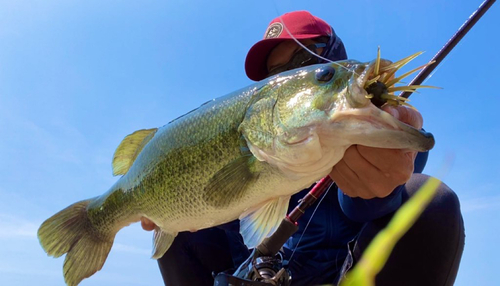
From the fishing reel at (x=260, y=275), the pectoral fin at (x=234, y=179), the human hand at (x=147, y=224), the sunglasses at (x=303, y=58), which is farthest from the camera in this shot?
the sunglasses at (x=303, y=58)

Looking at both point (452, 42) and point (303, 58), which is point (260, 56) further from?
point (452, 42)

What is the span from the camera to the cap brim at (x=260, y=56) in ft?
10.8

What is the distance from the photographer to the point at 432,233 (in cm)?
217

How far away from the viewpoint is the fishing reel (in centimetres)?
205

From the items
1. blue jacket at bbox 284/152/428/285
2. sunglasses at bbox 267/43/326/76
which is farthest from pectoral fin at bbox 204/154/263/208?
sunglasses at bbox 267/43/326/76

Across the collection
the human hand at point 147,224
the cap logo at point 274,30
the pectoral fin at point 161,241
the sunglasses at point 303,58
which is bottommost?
the pectoral fin at point 161,241

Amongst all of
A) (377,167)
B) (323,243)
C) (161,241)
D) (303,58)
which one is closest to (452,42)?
(303,58)

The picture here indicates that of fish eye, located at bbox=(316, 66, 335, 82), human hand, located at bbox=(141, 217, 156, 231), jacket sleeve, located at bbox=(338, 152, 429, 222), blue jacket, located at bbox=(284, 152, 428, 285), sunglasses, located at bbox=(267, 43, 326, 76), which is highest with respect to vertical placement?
sunglasses, located at bbox=(267, 43, 326, 76)

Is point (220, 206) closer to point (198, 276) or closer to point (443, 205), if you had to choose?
point (443, 205)

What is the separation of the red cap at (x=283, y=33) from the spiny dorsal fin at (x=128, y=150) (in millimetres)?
1252

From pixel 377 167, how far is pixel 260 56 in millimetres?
2005

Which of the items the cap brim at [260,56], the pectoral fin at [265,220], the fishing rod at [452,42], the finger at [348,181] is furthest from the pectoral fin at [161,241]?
the cap brim at [260,56]

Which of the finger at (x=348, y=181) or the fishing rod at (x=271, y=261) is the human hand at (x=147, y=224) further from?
the finger at (x=348, y=181)

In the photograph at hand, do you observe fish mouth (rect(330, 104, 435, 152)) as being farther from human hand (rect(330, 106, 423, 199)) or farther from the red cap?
the red cap
